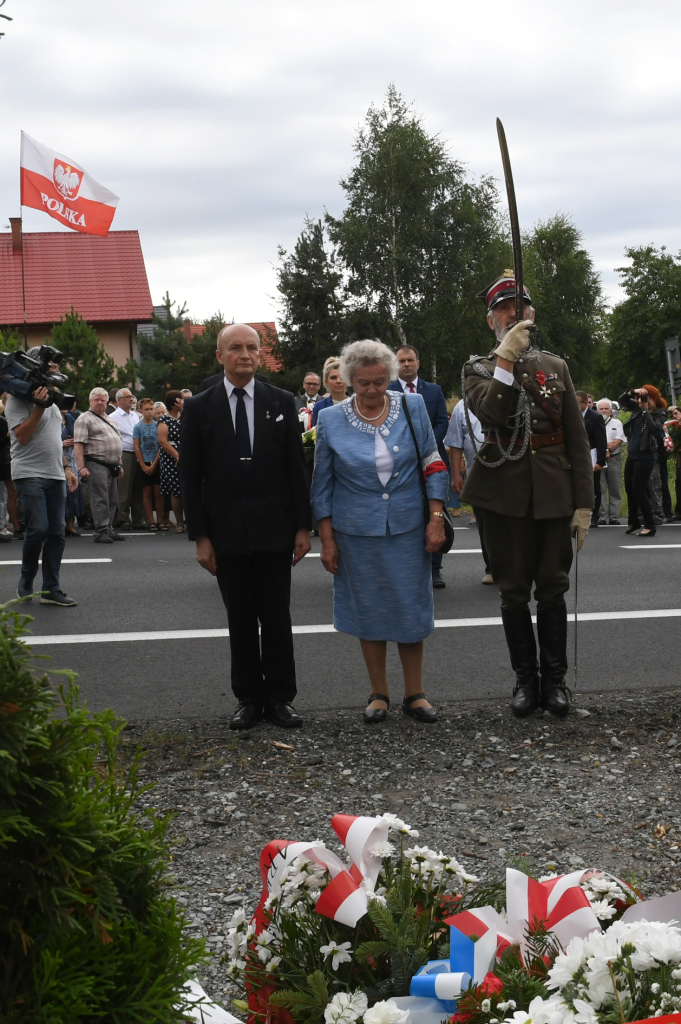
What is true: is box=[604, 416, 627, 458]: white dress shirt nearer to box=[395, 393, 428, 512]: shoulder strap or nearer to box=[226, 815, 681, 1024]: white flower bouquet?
box=[395, 393, 428, 512]: shoulder strap

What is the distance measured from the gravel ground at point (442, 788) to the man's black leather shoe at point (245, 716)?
0.06m

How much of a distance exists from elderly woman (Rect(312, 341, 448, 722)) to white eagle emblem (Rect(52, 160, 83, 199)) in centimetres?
1617

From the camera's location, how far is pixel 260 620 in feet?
17.4

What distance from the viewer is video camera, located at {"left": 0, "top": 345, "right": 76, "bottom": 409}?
303 inches

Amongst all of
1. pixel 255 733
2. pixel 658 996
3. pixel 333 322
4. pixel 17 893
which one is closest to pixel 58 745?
pixel 17 893

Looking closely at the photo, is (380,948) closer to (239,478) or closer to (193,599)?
(239,478)

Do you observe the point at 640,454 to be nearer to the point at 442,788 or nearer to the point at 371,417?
the point at 371,417

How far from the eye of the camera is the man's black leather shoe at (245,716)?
17.0ft

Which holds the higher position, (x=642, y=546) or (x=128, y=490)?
(x=128, y=490)

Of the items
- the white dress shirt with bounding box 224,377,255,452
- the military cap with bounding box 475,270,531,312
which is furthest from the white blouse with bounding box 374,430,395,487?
the military cap with bounding box 475,270,531,312

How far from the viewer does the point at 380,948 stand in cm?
183

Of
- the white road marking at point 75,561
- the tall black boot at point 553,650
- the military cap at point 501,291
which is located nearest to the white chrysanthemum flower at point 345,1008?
the tall black boot at point 553,650

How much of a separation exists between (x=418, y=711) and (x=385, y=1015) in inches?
142

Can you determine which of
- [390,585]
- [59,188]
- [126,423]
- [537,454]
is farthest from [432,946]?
[59,188]
